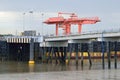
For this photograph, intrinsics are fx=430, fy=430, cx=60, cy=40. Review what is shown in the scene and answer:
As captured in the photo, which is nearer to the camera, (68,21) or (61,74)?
(61,74)

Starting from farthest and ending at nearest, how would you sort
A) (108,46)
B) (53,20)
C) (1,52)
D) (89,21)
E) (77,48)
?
(53,20), (89,21), (1,52), (77,48), (108,46)

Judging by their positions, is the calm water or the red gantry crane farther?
the red gantry crane

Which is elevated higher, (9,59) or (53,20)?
(53,20)

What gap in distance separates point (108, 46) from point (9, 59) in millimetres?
41038

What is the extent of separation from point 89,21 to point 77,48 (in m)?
51.8

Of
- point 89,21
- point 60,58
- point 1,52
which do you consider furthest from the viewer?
point 89,21

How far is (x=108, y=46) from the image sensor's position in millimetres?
78312

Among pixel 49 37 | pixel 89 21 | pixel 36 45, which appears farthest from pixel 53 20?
pixel 36 45

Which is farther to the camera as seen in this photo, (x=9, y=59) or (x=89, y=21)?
(x=89, y=21)

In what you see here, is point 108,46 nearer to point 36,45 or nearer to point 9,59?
point 36,45

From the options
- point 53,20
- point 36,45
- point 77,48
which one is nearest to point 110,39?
point 77,48

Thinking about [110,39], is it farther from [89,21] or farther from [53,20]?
[53,20]

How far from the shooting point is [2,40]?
113062 mm

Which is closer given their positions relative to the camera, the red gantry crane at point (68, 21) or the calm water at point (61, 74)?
the calm water at point (61, 74)
